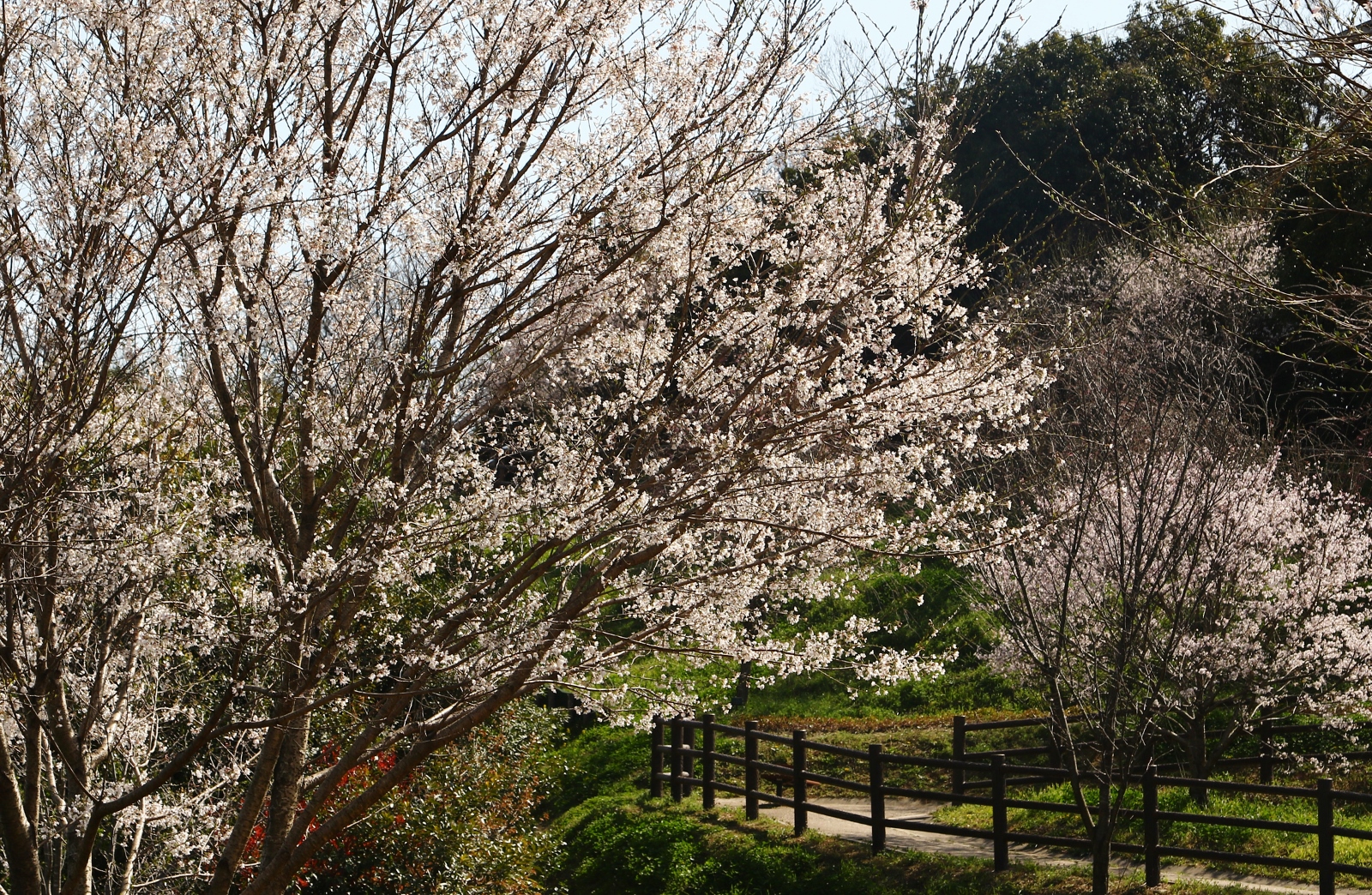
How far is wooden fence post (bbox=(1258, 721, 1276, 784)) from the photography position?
10953 millimetres

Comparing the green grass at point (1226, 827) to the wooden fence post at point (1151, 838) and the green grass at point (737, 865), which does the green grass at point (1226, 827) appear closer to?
the wooden fence post at point (1151, 838)

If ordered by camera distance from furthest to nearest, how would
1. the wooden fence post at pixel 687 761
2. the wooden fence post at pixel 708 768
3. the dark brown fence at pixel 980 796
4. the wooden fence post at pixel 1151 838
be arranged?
the wooden fence post at pixel 687 761 → the wooden fence post at pixel 708 768 → the wooden fence post at pixel 1151 838 → the dark brown fence at pixel 980 796

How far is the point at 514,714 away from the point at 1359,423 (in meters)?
14.3

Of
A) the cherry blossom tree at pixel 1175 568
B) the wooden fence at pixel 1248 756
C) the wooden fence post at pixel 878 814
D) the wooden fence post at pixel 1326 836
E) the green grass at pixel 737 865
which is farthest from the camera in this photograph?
the wooden fence at pixel 1248 756

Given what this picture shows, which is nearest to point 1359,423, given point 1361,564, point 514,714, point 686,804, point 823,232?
point 1361,564

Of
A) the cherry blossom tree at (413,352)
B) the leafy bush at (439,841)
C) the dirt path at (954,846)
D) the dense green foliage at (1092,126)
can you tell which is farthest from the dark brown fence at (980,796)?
the dense green foliage at (1092,126)

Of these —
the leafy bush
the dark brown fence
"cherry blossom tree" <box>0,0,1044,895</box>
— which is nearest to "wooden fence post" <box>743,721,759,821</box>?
the dark brown fence

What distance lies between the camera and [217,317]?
3992 millimetres

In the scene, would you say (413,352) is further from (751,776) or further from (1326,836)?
(751,776)

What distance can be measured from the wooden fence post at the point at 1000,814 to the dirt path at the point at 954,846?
1.56 feet

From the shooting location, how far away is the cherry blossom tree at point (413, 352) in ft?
12.9

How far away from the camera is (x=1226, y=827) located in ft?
30.7

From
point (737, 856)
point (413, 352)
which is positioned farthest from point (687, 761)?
point (413, 352)

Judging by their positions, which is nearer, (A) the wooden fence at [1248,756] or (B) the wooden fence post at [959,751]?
(A) the wooden fence at [1248,756]
